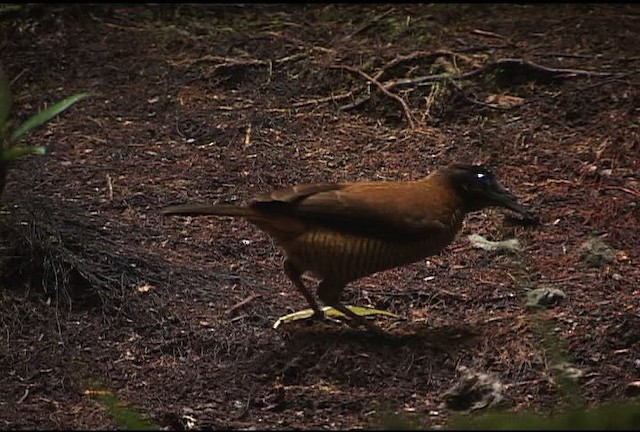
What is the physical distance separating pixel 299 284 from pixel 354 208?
44cm

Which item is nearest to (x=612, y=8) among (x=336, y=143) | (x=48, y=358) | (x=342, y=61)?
(x=342, y=61)

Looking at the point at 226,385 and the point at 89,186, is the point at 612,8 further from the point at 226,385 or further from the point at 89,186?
the point at 226,385

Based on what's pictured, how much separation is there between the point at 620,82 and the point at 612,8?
1597mm

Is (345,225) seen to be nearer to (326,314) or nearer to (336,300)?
(336,300)

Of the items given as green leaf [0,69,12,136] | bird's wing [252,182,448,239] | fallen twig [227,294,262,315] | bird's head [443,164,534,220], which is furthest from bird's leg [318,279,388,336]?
green leaf [0,69,12,136]

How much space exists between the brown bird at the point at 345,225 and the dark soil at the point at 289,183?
0.26 meters

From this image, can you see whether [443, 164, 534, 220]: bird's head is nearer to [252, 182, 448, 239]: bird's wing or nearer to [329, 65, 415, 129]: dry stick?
[252, 182, 448, 239]: bird's wing

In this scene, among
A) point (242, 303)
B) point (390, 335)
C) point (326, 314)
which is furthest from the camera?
point (242, 303)

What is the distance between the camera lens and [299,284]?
5.17m

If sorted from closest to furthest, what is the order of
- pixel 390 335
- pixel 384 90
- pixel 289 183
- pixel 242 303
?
1. pixel 390 335
2. pixel 242 303
3. pixel 289 183
4. pixel 384 90

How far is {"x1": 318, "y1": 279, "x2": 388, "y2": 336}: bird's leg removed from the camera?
508 centimetres

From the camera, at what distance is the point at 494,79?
803 cm

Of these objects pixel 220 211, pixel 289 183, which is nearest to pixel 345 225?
pixel 220 211

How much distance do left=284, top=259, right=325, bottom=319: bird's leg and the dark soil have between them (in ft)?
0.29
